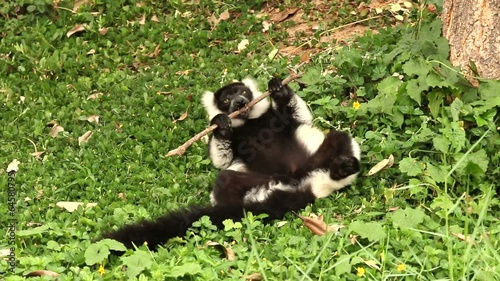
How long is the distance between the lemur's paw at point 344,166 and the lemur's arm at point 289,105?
31.9 inches

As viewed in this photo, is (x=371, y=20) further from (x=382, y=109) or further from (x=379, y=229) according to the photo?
(x=379, y=229)

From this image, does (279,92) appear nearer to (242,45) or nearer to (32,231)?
(242,45)

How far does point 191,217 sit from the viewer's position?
18.8 ft

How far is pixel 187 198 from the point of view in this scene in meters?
6.55

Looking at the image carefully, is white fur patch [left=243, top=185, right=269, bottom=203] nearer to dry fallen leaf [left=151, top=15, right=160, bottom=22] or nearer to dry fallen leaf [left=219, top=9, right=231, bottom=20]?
dry fallen leaf [left=219, top=9, right=231, bottom=20]

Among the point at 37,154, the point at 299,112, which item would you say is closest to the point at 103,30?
the point at 37,154

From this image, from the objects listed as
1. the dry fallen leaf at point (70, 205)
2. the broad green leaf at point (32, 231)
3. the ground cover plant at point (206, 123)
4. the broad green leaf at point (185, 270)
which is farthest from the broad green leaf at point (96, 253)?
the dry fallen leaf at point (70, 205)

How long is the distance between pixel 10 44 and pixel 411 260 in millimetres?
5772

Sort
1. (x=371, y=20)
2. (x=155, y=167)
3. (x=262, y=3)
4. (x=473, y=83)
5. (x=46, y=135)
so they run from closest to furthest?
(x=473, y=83) → (x=155, y=167) → (x=46, y=135) → (x=371, y=20) → (x=262, y=3)

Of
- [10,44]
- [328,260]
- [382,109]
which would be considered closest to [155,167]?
[382,109]

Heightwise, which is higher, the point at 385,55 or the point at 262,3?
the point at 385,55

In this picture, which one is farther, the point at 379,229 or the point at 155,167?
the point at 155,167

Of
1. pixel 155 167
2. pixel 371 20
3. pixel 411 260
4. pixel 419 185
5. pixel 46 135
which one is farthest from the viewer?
pixel 371 20

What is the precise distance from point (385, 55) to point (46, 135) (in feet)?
10.5
